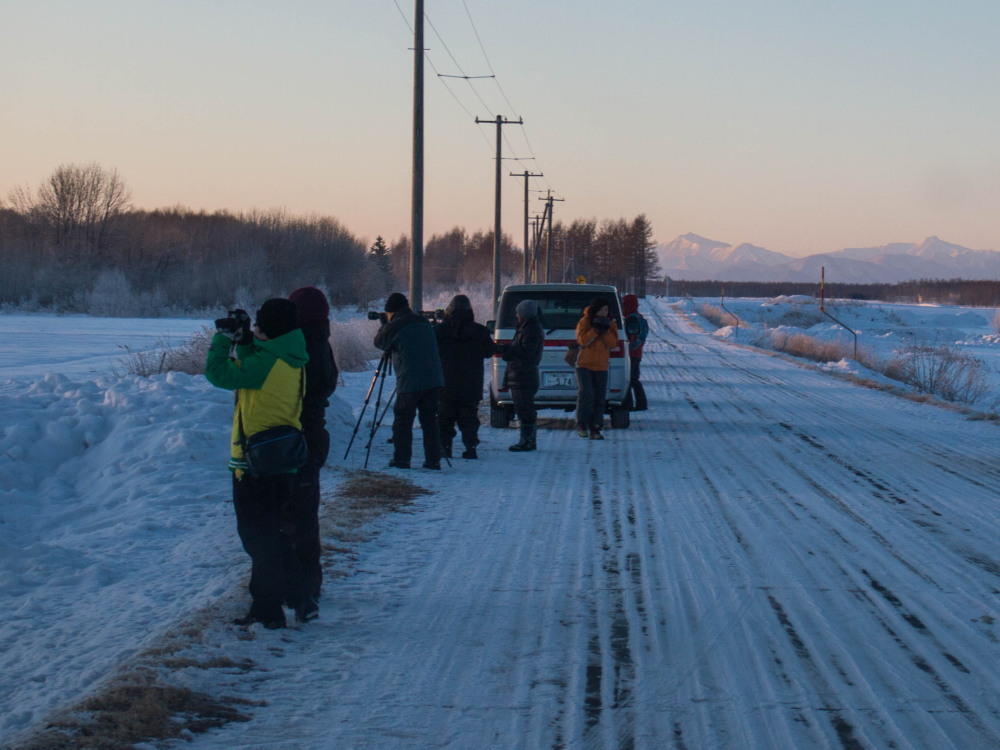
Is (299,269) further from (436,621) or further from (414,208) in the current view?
(436,621)

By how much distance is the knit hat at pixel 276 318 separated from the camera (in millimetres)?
5703

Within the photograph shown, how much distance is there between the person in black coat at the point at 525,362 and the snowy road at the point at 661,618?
148 cm

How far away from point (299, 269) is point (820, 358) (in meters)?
56.3

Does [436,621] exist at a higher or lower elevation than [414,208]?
lower

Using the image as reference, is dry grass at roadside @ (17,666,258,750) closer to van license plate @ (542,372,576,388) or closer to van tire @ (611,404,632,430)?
van license plate @ (542,372,576,388)

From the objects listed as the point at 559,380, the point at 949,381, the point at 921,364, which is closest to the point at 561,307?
the point at 559,380

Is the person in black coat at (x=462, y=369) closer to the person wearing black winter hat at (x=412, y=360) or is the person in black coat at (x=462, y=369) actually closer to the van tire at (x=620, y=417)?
the person wearing black winter hat at (x=412, y=360)

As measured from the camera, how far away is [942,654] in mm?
5344

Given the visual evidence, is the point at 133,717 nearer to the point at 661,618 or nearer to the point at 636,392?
the point at 661,618

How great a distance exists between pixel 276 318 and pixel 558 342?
974 cm

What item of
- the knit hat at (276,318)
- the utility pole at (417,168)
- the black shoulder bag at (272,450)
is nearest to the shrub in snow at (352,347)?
the utility pole at (417,168)

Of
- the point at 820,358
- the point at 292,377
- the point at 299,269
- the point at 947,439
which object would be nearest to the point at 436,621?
the point at 292,377

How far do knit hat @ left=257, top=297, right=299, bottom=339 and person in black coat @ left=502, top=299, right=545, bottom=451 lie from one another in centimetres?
759

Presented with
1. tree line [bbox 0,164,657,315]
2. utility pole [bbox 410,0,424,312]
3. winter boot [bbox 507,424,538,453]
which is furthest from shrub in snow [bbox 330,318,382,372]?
tree line [bbox 0,164,657,315]
